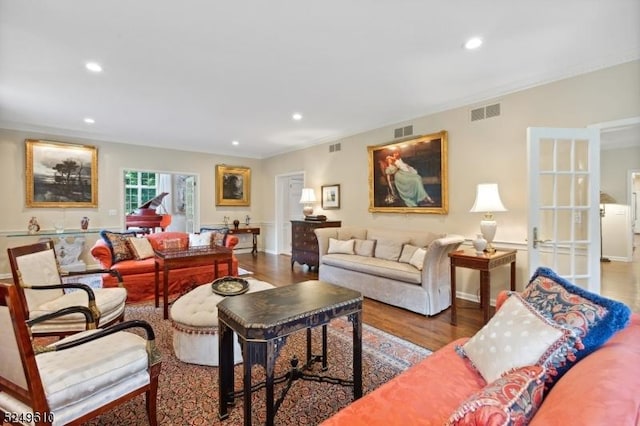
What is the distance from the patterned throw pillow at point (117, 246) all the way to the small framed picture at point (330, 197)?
11.6 ft

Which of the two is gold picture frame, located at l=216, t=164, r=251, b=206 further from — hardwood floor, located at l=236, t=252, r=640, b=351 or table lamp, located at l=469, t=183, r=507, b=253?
table lamp, located at l=469, t=183, r=507, b=253

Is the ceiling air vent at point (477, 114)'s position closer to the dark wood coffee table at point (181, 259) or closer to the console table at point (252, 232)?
the dark wood coffee table at point (181, 259)

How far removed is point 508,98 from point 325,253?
326cm

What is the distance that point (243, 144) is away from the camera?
22.0 ft

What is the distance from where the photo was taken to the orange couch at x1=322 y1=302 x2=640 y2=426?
697 mm

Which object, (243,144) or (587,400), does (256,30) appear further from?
(243,144)

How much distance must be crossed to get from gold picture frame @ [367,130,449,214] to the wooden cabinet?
1082 mm

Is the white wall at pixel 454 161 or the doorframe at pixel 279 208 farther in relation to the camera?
the doorframe at pixel 279 208

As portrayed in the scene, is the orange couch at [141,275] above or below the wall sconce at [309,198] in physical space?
below

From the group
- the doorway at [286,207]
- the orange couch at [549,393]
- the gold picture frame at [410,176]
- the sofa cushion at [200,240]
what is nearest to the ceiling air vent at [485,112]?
the gold picture frame at [410,176]

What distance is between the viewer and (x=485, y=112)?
12.2ft

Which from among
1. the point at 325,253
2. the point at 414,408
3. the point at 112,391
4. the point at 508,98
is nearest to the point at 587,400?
the point at 414,408

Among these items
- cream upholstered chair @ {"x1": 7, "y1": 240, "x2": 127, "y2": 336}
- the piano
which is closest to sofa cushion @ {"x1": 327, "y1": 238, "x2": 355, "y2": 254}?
cream upholstered chair @ {"x1": 7, "y1": 240, "x2": 127, "y2": 336}

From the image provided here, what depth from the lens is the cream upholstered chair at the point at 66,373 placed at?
1.19 m
